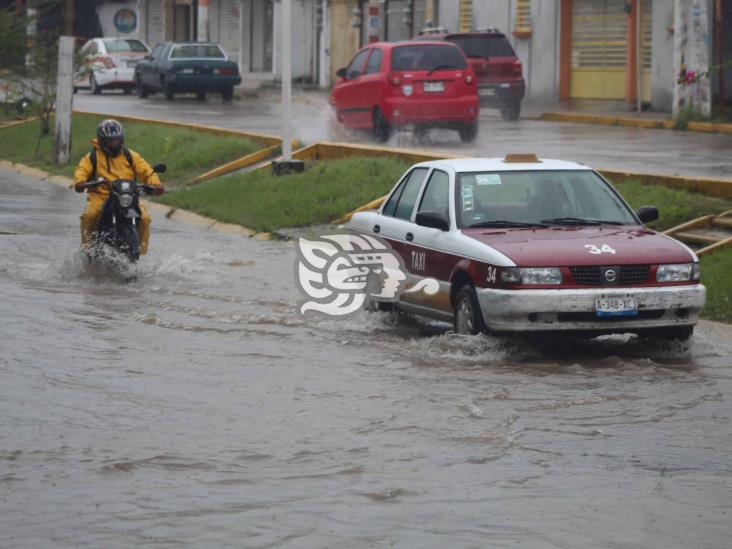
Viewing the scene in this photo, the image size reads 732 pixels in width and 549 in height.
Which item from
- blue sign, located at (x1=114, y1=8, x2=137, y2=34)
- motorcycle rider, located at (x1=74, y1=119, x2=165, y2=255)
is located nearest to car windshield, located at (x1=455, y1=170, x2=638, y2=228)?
motorcycle rider, located at (x1=74, y1=119, x2=165, y2=255)

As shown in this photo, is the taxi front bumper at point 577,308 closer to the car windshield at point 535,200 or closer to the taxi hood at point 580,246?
the taxi hood at point 580,246

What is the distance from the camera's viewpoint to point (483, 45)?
117 feet

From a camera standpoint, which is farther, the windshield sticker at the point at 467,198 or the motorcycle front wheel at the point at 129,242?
the motorcycle front wheel at the point at 129,242

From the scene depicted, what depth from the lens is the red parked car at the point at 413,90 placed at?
1072 inches

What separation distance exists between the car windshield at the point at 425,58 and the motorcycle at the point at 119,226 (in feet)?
41.8

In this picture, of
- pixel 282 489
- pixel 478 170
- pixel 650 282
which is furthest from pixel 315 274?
pixel 282 489

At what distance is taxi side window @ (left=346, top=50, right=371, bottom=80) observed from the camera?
28.5 metres

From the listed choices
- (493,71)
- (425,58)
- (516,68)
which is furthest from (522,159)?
(516,68)

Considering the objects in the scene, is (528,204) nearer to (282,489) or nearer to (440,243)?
(440,243)

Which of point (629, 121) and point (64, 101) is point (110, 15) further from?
point (64, 101)

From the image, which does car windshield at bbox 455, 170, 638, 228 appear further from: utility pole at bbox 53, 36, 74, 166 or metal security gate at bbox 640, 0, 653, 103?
metal security gate at bbox 640, 0, 653, 103

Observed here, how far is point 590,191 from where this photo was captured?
Result: 12648 mm

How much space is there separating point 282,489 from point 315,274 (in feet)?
22.0

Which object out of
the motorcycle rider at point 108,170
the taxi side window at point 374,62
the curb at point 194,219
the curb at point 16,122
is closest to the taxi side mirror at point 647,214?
the motorcycle rider at point 108,170
